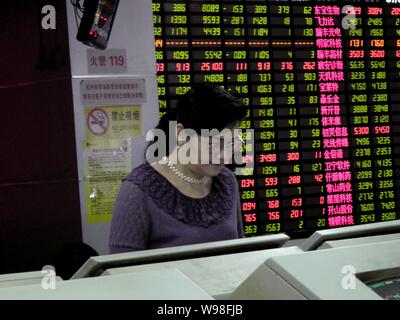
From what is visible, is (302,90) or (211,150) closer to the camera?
(211,150)

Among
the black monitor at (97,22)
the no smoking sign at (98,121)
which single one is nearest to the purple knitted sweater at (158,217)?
the black monitor at (97,22)

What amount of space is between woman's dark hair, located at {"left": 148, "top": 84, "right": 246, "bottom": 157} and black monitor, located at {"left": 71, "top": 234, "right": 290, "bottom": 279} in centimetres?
72

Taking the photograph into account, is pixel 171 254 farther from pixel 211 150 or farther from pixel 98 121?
pixel 98 121

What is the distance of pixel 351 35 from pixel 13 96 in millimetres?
2144

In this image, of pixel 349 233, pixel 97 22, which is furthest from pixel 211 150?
pixel 97 22

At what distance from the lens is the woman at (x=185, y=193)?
4.95 ft

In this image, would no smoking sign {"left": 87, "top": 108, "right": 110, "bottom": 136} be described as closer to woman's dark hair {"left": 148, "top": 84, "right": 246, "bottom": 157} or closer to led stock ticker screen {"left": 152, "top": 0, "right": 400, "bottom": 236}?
led stock ticker screen {"left": 152, "top": 0, "right": 400, "bottom": 236}

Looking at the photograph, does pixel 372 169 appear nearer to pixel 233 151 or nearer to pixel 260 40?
pixel 260 40

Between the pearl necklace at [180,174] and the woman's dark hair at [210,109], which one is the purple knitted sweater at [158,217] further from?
the woman's dark hair at [210,109]

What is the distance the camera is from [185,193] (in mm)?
1628

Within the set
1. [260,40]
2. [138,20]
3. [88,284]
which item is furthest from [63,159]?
[88,284]

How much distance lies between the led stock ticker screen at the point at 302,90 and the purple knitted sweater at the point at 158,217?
5.34ft

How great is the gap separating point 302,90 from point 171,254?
109 inches

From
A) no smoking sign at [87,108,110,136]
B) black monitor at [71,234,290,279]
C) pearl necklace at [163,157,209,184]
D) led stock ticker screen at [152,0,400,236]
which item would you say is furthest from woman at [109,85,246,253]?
led stock ticker screen at [152,0,400,236]
